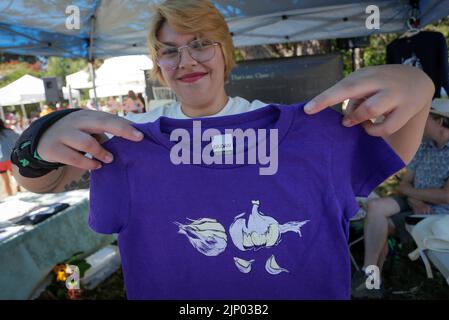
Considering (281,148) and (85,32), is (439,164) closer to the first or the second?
(281,148)

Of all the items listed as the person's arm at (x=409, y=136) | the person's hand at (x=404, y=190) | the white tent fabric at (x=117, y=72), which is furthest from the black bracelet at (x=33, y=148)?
the white tent fabric at (x=117, y=72)

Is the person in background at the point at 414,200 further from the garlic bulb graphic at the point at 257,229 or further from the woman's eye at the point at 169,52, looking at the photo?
the woman's eye at the point at 169,52

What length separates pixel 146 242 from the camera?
3.11ft

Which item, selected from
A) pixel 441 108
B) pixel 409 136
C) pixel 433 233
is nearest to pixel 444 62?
pixel 441 108

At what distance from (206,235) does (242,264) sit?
13 centimetres

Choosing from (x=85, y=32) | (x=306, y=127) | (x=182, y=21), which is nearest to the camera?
(x=306, y=127)

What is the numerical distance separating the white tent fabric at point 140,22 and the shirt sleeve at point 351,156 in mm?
1974

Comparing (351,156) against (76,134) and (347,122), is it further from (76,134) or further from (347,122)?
(76,134)

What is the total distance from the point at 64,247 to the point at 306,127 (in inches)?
87.7

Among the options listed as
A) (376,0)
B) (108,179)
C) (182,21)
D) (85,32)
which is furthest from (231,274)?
(85,32)

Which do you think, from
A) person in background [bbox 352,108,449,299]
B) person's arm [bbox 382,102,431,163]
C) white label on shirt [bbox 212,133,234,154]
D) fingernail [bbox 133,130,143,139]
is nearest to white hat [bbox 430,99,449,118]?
person in background [bbox 352,108,449,299]

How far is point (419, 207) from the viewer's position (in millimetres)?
2574

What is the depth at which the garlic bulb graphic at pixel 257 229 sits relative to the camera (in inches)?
35.5

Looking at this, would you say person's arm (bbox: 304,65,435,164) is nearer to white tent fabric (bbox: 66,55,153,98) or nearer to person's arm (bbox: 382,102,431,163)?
person's arm (bbox: 382,102,431,163)
